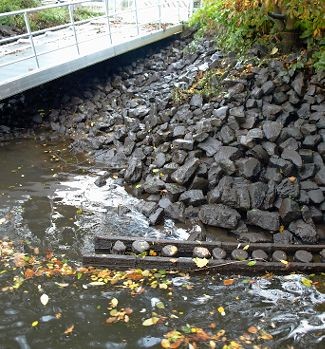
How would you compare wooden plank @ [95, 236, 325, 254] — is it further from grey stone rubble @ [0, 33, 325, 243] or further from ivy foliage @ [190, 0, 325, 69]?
ivy foliage @ [190, 0, 325, 69]

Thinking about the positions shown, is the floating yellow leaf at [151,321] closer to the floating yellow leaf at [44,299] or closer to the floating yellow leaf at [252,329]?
the floating yellow leaf at [252,329]

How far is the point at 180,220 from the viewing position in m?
6.29

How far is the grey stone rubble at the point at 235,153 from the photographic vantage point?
237 inches

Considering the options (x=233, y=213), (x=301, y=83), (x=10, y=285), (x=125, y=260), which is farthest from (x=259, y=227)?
(x=10, y=285)

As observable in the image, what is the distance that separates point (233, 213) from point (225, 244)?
2.32 feet

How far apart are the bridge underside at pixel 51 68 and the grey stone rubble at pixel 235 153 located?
167 centimetres

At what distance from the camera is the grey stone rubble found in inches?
237

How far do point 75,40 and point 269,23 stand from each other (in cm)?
473

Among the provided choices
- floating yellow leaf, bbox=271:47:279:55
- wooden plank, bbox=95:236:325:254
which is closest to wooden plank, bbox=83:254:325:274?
wooden plank, bbox=95:236:325:254

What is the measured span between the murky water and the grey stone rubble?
2.61 ft

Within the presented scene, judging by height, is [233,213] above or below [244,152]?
below

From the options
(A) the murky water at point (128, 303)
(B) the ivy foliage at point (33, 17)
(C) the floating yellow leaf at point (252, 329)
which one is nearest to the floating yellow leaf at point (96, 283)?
(A) the murky water at point (128, 303)

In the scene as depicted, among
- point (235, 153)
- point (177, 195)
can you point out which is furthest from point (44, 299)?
point (235, 153)

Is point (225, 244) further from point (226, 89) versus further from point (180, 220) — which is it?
point (226, 89)
